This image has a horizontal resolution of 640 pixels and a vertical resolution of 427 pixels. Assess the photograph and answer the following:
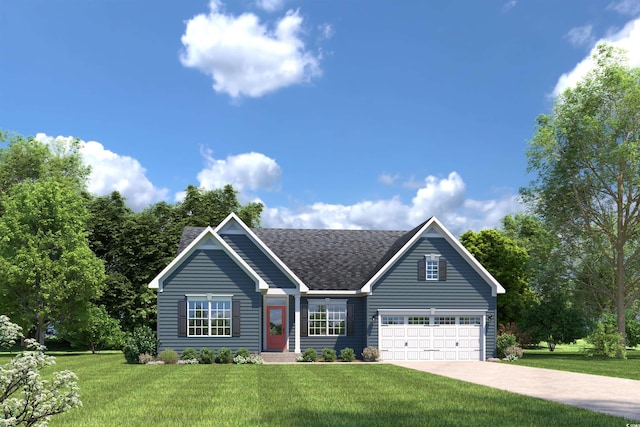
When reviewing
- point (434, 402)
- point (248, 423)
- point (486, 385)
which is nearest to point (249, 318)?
point (486, 385)

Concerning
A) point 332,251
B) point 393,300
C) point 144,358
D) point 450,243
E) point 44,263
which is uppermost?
point 450,243

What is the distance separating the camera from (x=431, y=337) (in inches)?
1284

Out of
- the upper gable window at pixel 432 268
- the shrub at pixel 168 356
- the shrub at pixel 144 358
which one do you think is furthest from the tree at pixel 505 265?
the shrub at pixel 144 358

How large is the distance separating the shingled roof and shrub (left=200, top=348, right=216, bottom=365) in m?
6.07

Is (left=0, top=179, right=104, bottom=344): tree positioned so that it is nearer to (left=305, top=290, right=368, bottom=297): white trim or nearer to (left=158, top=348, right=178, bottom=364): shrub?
(left=158, top=348, right=178, bottom=364): shrub

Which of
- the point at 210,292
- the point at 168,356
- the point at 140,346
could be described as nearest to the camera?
the point at 168,356

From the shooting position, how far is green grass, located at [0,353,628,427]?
1259 cm

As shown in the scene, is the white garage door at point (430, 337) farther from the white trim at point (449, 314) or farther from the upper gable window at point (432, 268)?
the upper gable window at point (432, 268)

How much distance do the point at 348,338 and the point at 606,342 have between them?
14358 mm

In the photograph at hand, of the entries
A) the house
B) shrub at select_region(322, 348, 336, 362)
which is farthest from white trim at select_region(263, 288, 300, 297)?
shrub at select_region(322, 348, 336, 362)

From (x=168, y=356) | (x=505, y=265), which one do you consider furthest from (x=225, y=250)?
(x=505, y=265)

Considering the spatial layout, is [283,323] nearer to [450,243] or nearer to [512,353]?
[450,243]

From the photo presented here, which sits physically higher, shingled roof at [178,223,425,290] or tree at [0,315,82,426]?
shingled roof at [178,223,425,290]

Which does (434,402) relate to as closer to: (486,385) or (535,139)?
(486,385)
